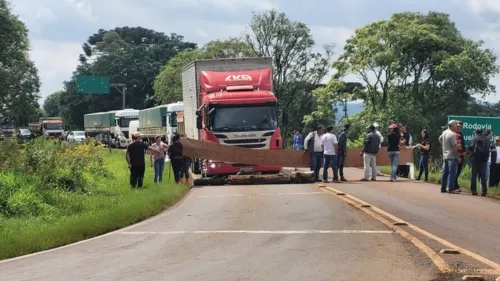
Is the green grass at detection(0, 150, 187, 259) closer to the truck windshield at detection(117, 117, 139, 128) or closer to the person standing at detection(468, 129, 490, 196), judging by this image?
the person standing at detection(468, 129, 490, 196)

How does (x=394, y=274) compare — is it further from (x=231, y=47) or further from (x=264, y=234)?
(x=231, y=47)

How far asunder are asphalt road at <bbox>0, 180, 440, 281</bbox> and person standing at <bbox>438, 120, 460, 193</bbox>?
432 centimetres

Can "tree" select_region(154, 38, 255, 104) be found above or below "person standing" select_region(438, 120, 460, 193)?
above

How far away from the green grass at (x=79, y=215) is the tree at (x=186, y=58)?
44729 millimetres

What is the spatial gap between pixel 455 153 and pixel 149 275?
37.7 ft

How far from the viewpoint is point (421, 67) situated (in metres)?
54.8

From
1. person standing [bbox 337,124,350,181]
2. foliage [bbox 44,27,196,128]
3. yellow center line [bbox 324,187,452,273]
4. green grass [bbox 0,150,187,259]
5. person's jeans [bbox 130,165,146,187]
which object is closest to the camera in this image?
yellow center line [bbox 324,187,452,273]

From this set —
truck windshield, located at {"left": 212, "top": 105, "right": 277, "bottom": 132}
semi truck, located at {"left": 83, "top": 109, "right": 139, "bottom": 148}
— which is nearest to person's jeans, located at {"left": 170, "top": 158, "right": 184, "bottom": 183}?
truck windshield, located at {"left": 212, "top": 105, "right": 277, "bottom": 132}

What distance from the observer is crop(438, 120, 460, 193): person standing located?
1808 centimetres

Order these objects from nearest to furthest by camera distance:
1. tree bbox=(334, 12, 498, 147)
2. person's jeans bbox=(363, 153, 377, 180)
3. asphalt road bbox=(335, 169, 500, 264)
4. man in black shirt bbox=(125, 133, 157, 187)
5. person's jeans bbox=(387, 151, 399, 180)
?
asphalt road bbox=(335, 169, 500, 264)
man in black shirt bbox=(125, 133, 157, 187)
person's jeans bbox=(387, 151, 399, 180)
person's jeans bbox=(363, 153, 377, 180)
tree bbox=(334, 12, 498, 147)

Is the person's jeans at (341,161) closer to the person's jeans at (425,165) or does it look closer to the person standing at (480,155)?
the person's jeans at (425,165)

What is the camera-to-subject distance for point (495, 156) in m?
19.9

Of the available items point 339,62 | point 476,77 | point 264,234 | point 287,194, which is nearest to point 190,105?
point 287,194

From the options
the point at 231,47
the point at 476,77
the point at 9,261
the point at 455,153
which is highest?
the point at 231,47
